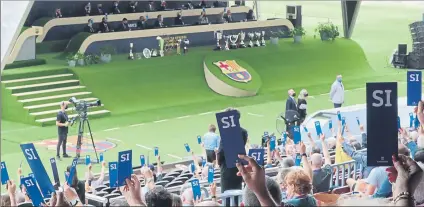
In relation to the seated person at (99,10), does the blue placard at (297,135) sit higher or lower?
lower

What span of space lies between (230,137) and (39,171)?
1.62 metres

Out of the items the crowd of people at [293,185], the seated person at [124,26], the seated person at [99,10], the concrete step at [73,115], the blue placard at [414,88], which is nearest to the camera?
the crowd of people at [293,185]

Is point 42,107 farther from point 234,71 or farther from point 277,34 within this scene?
point 277,34

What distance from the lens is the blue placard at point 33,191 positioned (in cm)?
677

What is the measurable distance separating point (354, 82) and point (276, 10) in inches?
773

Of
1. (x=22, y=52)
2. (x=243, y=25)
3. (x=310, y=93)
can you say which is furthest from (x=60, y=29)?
(x=310, y=93)

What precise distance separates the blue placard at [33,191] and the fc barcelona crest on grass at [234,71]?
1496 centimetres

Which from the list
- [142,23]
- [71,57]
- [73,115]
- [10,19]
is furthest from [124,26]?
[10,19]

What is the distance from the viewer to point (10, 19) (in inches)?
224

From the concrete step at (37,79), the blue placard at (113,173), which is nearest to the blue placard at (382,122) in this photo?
the blue placard at (113,173)

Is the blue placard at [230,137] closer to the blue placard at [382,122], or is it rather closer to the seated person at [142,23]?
the blue placard at [382,122]

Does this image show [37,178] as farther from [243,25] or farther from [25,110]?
[243,25]

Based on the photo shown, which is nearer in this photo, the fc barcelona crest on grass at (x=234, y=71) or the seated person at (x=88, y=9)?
the fc barcelona crest on grass at (x=234, y=71)

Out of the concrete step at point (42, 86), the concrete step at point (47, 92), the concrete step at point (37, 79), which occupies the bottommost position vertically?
the concrete step at point (47, 92)
